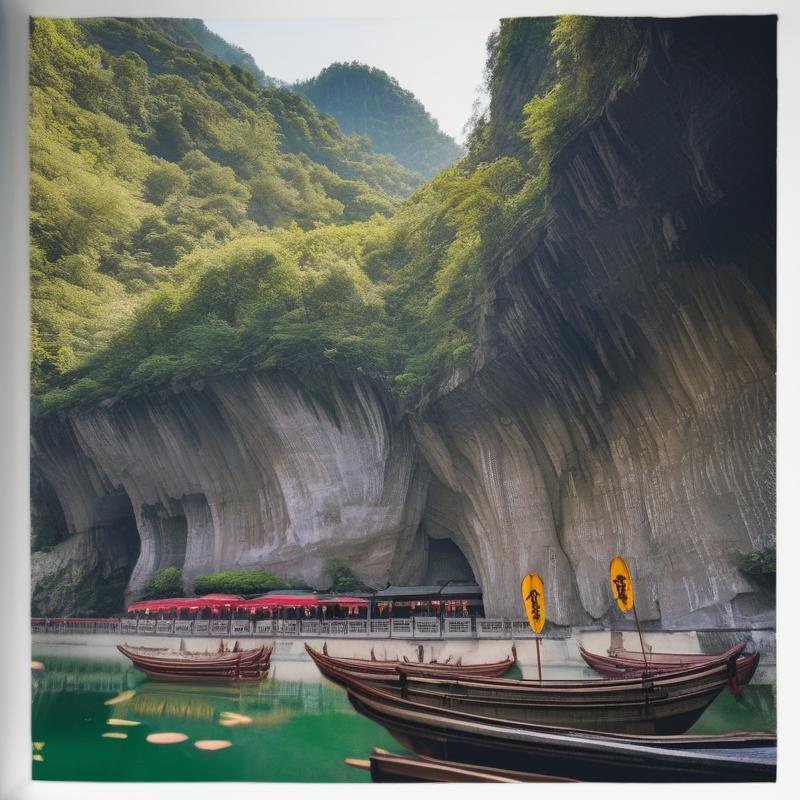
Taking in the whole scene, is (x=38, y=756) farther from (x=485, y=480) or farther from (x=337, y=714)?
(x=485, y=480)

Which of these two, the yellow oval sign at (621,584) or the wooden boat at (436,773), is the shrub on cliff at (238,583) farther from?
the yellow oval sign at (621,584)

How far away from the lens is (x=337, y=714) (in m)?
9.66

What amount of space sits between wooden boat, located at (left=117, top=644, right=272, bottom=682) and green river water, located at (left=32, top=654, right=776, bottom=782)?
131 millimetres

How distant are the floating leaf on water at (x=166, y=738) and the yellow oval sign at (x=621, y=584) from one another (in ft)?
18.2

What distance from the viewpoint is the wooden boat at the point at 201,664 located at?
10.6m

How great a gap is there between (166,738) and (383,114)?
10.8m

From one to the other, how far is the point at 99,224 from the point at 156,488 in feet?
16.2

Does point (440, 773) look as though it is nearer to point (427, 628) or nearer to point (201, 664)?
point (427, 628)

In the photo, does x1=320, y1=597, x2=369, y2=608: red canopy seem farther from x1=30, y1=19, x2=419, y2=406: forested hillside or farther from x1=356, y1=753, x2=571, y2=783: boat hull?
x1=30, y1=19, x2=419, y2=406: forested hillside

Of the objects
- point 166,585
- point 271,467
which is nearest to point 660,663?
point 271,467

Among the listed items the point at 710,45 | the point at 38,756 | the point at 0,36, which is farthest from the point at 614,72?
the point at 38,756

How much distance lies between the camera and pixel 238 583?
41.6ft

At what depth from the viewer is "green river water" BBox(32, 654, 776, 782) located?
8.76m

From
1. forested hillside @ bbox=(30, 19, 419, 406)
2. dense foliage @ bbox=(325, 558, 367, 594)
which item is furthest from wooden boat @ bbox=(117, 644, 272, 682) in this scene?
forested hillside @ bbox=(30, 19, 419, 406)
